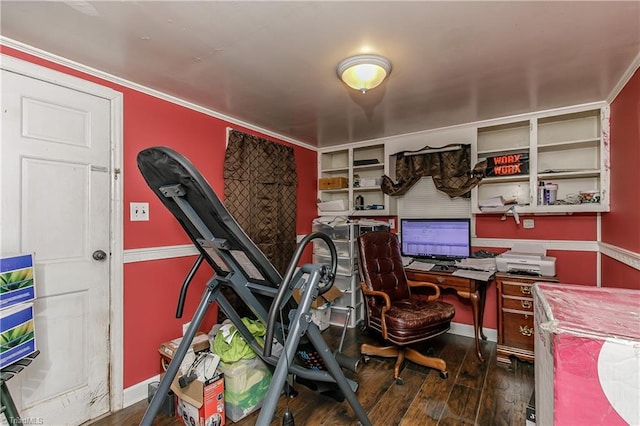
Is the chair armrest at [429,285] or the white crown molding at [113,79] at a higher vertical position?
the white crown molding at [113,79]

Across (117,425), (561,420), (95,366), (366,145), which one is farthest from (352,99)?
(117,425)

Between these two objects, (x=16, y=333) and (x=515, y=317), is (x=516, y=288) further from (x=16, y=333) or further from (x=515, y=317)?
(x=16, y=333)

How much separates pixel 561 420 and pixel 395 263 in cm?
231

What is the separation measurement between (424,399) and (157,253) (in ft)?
7.56

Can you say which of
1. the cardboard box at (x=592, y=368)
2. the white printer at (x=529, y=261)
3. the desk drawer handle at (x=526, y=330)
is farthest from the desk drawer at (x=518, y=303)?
the cardboard box at (x=592, y=368)

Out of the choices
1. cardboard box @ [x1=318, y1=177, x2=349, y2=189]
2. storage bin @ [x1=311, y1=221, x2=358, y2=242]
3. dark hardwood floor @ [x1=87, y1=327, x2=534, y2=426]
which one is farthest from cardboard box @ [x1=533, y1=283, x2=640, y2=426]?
cardboard box @ [x1=318, y1=177, x2=349, y2=189]

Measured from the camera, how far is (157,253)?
2.32 meters

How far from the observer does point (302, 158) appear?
3.96 metres

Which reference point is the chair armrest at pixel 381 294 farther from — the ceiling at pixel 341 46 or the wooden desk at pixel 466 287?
the ceiling at pixel 341 46

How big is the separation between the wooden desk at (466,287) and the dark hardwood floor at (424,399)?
12.8 inches

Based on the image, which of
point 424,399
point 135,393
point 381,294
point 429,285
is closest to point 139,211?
point 135,393

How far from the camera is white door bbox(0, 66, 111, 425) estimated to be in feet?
5.48

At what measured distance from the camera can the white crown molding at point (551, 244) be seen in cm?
272

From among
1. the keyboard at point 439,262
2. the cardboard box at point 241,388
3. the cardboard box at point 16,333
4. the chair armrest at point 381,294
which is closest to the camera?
the cardboard box at point 16,333
